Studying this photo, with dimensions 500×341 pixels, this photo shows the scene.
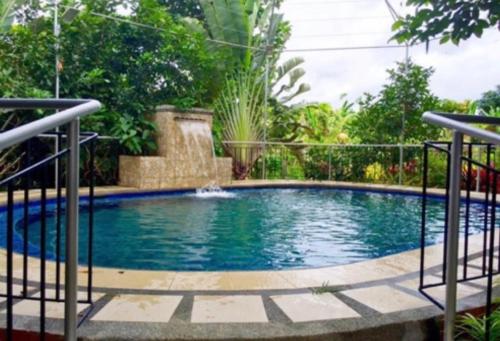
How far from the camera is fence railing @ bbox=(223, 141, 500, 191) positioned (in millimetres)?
9766

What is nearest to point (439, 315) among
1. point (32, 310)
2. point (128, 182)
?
point (32, 310)

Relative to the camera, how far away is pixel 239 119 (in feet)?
35.8

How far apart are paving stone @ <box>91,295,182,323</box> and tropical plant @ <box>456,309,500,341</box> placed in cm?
130

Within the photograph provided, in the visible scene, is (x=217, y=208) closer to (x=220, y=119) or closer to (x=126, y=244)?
(x=126, y=244)

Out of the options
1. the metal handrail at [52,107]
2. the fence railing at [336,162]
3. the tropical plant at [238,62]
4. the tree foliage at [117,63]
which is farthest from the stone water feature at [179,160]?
the metal handrail at [52,107]

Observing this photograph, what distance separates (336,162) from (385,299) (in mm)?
8635

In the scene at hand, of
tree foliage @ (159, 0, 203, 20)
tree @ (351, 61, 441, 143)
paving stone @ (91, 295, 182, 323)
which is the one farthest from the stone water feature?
tree foliage @ (159, 0, 203, 20)

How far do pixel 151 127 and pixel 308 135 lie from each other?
5893 mm

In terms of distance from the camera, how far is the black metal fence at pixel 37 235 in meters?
1.44

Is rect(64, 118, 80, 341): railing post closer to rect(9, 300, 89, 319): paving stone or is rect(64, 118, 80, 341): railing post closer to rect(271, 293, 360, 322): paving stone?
rect(9, 300, 89, 319): paving stone

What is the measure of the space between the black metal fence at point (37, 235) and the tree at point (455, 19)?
178 centimetres

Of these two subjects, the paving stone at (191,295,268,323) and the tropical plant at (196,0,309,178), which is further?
the tropical plant at (196,0,309,178)

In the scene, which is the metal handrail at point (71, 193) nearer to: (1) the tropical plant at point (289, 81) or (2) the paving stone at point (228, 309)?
(2) the paving stone at point (228, 309)

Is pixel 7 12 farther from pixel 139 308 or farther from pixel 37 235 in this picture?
pixel 139 308
